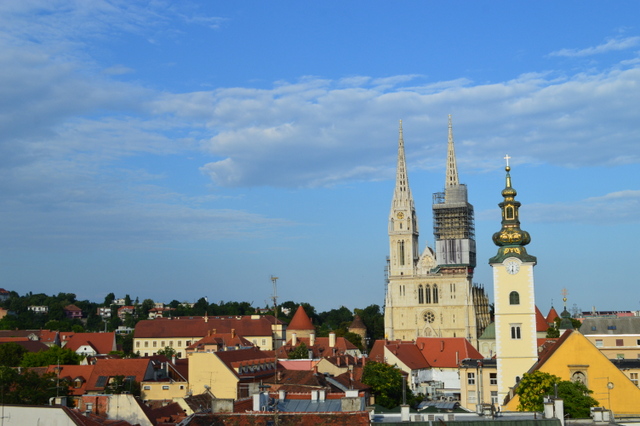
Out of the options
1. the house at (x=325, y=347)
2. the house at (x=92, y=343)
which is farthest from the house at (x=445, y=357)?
the house at (x=92, y=343)

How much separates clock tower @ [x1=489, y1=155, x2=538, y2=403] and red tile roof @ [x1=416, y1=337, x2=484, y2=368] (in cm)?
3967

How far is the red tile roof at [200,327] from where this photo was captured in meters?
146

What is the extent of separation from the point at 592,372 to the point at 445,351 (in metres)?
51.6

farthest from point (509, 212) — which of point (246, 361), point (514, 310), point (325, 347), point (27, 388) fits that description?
point (325, 347)

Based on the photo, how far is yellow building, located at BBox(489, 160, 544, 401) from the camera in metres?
57.1

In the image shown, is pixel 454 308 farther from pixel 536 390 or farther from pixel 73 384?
pixel 536 390

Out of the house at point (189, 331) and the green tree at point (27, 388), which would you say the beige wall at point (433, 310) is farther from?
the green tree at point (27, 388)

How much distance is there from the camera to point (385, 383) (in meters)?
65.0

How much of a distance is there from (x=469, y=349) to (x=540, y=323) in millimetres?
20118

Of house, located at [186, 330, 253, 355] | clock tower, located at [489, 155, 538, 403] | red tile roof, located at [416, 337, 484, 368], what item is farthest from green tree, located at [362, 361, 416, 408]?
house, located at [186, 330, 253, 355]

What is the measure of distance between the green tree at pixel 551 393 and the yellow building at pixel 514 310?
383 inches

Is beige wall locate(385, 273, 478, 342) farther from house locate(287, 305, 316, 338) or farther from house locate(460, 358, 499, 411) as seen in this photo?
house locate(460, 358, 499, 411)

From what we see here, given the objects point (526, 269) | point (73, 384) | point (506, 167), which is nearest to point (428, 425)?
point (526, 269)

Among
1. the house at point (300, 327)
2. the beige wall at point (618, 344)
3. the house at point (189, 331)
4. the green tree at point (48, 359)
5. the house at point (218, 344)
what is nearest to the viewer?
the beige wall at point (618, 344)
